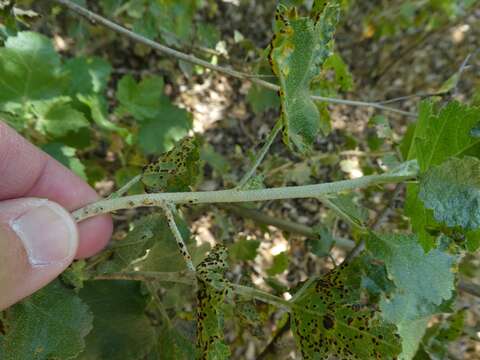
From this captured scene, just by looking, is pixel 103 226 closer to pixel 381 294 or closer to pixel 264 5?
pixel 381 294

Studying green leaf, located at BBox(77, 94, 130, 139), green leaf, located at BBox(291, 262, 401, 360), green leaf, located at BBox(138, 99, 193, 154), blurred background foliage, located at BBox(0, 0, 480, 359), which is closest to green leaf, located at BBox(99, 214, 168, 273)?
blurred background foliage, located at BBox(0, 0, 480, 359)

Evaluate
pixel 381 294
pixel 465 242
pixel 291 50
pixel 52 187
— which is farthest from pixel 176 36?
pixel 465 242

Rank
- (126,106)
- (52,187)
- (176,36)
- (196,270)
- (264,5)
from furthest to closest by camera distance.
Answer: (264,5) → (126,106) → (176,36) → (52,187) → (196,270)

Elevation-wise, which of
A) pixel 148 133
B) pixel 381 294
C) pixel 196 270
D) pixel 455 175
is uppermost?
pixel 455 175

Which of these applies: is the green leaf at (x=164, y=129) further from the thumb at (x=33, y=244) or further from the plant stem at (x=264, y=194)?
the plant stem at (x=264, y=194)

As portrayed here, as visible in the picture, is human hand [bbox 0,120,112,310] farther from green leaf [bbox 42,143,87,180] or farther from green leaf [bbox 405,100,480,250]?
green leaf [bbox 405,100,480,250]

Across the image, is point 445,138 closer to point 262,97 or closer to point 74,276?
point 74,276

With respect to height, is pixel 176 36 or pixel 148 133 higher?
pixel 176 36
